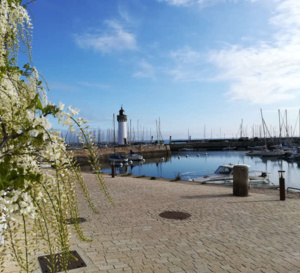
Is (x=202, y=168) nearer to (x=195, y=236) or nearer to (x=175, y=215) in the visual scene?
(x=175, y=215)

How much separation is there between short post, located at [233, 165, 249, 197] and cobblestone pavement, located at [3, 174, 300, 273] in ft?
1.36

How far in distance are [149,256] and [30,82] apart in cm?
472

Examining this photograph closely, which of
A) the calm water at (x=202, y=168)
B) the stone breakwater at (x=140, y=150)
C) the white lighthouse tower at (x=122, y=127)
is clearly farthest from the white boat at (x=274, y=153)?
the white lighthouse tower at (x=122, y=127)

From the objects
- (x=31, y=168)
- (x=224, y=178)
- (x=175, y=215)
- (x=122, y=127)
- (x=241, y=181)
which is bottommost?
(x=224, y=178)

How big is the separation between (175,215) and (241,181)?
475 cm

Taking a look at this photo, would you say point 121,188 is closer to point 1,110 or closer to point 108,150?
point 1,110

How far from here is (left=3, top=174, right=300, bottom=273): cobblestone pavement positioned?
5.69 m

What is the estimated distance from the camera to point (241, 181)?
40.8 ft

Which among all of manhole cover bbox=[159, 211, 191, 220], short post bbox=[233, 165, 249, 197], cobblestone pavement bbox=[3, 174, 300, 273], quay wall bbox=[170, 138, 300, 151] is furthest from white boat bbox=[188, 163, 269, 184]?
quay wall bbox=[170, 138, 300, 151]

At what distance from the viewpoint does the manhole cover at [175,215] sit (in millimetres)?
9141

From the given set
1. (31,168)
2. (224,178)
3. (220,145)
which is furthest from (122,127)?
(31,168)

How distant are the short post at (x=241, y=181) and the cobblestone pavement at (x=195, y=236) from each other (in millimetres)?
414

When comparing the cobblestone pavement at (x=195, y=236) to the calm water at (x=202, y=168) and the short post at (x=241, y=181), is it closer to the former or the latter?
the short post at (x=241, y=181)

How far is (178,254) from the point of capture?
6.18 metres
